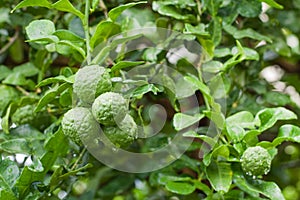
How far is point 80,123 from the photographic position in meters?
0.64

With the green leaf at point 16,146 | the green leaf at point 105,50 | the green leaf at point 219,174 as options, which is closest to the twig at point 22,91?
the green leaf at point 16,146

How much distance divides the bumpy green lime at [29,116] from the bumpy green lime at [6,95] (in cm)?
3

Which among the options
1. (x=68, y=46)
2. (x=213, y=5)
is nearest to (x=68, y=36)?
(x=68, y=46)

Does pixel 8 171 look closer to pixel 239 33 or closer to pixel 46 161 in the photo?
pixel 46 161

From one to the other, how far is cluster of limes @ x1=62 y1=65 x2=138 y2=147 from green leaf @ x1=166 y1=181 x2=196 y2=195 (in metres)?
0.16

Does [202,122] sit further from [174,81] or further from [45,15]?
[45,15]

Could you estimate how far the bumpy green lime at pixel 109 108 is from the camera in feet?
2.03

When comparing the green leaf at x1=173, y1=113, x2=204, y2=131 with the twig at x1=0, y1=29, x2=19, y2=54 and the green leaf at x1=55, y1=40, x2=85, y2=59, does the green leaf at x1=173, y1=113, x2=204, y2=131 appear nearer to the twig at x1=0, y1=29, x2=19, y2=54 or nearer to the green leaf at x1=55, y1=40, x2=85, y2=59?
the green leaf at x1=55, y1=40, x2=85, y2=59

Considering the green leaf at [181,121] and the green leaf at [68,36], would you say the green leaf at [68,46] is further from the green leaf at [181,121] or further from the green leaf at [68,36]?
the green leaf at [181,121]

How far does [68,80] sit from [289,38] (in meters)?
0.66

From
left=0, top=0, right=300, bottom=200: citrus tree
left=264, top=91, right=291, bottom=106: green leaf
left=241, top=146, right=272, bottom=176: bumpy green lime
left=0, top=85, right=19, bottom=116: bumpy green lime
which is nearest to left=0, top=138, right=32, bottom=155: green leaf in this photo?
left=0, top=0, right=300, bottom=200: citrus tree

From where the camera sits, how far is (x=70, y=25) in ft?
2.99

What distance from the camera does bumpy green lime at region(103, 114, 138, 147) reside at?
2.14ft

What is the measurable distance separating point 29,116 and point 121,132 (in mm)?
280
